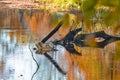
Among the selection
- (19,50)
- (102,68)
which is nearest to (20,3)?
(19,50)

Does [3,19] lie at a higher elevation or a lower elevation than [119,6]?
lower

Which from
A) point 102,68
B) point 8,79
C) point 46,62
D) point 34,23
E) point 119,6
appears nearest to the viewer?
point 119,6

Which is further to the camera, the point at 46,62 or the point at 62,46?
the point at 62,46

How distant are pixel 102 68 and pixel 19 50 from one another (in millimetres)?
2173

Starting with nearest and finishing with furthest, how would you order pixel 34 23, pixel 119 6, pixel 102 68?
1. pixel 119 6
2. pixel 102 68
3. pixel 34 23

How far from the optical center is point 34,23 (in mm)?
13883

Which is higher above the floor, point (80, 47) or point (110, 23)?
point (110, 23)

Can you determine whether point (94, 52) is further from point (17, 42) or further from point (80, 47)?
point (17, 42)

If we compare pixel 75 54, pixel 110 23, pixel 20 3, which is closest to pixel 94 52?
pixel 75 54

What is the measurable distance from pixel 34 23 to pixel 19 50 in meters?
5.11

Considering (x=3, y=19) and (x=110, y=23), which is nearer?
(x=110, y=23)

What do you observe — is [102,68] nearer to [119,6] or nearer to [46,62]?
[46,62]

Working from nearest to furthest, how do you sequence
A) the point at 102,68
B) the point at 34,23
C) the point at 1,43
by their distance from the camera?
the point at 102,68 → the point at 1,43 → the point at 34,23

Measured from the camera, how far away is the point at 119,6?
698 mm
